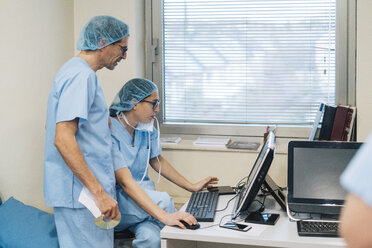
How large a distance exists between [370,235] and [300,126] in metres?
2.54

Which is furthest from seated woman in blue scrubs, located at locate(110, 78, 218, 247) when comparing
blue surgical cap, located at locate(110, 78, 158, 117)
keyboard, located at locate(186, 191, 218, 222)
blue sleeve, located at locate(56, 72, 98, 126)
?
blue sleeve, located at locate(56, 72, 98, 126)

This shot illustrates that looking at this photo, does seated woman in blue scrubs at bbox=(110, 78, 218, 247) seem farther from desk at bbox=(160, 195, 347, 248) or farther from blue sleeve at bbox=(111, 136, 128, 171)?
desk at bbox=(160, 195, 347, 248)

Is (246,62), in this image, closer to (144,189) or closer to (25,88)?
(144,189)

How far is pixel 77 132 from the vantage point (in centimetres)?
188

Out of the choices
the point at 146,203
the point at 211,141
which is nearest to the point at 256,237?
the point at 146,203

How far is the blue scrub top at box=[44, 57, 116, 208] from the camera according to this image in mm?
1840

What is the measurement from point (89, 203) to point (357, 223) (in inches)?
57.1

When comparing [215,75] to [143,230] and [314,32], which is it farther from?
[143,230]

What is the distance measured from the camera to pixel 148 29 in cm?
317

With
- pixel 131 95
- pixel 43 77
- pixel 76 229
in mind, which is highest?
pixel 43 77

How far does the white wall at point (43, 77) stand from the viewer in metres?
2.26

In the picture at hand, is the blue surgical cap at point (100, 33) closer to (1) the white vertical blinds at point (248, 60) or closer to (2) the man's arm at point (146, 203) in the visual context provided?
(2) the man's arm at point (146, 203)

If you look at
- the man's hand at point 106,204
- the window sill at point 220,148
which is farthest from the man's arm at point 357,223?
the window sill at point 220,148

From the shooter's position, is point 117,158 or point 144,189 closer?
point 117,158
